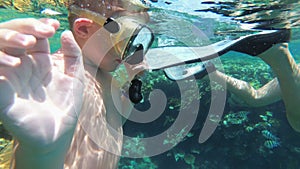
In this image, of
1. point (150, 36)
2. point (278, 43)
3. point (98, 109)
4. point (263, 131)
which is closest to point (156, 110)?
point (263, 131)

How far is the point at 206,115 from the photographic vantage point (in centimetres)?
974

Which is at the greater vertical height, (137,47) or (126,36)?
(126,36)

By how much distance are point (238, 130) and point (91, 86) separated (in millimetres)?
7569

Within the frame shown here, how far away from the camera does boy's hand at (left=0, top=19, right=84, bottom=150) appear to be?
5.11ft

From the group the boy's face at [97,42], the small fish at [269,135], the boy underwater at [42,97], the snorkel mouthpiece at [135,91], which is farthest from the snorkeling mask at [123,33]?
the small fish at [269,135]

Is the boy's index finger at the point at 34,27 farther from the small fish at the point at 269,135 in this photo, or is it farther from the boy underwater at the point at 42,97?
the small fish at the point at 269,135

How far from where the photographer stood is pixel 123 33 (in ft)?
11.0

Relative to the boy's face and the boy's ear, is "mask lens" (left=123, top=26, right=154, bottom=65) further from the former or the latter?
the boy's ear

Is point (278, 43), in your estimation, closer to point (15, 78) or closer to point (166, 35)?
point (166, 35)

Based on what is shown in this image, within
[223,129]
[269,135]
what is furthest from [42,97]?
[269,135]

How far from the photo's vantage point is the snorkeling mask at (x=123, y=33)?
3.30 m

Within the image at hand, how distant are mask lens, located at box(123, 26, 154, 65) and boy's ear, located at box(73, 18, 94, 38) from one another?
0.56 meters

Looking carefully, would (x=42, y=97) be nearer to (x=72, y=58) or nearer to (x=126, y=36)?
(x=72, y=58)

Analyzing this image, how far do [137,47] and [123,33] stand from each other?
349 millimetres
